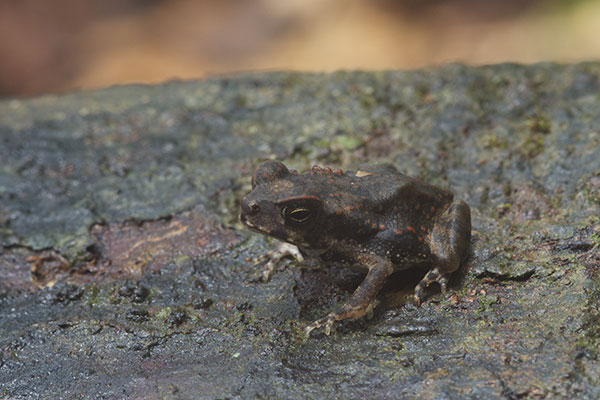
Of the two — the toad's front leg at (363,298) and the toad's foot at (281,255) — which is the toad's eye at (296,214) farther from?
the toad's foot at (281,255)

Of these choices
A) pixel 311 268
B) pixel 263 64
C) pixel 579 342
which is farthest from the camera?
pixel 263 64

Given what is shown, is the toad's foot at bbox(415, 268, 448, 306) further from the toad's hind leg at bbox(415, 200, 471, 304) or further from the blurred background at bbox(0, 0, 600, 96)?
the blurred background at bbox(0, 0, 600, 96)

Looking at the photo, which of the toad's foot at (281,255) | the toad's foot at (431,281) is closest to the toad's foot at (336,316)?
the toad's foot at (431,281)

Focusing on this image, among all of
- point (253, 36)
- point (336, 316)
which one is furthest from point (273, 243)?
point (253, 36)

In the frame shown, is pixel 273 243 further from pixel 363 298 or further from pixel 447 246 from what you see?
pixel 447 246

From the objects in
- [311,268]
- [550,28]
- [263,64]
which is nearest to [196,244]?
[311,268]

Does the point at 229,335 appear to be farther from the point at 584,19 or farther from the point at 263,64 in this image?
the point at 584,19
